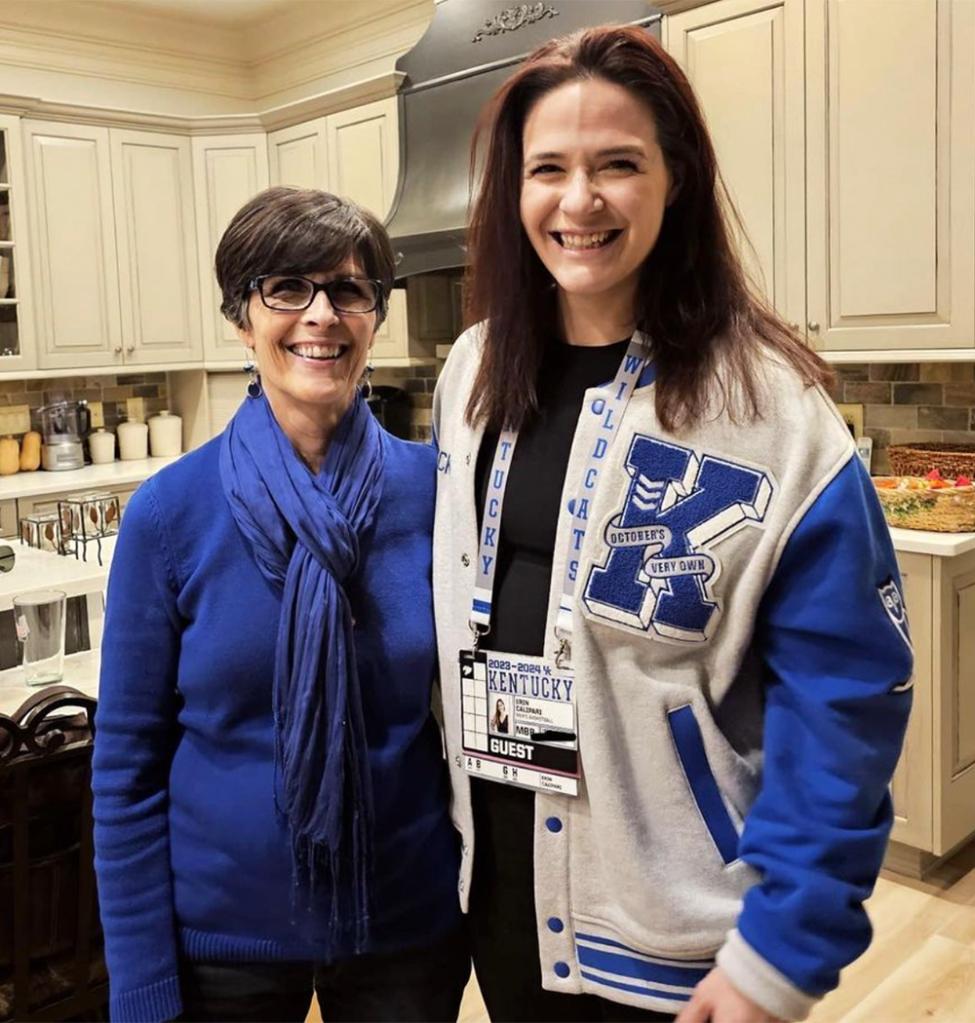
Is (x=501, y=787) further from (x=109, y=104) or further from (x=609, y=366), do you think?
(x=109, y=104)

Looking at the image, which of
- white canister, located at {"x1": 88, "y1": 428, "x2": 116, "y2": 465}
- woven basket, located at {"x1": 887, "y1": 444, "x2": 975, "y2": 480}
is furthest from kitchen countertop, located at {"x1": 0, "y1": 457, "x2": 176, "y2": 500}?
woven basket, located at {"x1": 887, "y1": 444, "x2": 975, "y2": 480}

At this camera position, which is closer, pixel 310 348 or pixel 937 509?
pixel 310 348

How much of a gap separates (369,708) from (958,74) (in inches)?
96.7

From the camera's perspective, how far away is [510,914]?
1.18 meters

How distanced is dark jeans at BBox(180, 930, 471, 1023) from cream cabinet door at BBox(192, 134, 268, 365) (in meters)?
4.37

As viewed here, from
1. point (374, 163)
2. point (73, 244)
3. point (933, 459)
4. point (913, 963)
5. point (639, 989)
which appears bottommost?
point (913, 963)

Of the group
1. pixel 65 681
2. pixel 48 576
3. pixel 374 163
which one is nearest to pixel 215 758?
pixel 65 681

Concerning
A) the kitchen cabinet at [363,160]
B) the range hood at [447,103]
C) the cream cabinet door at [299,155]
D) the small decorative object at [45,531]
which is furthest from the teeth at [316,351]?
the cream cabinet door at [299,155]

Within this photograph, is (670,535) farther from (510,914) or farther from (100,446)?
(100,446)

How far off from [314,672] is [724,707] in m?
0.43

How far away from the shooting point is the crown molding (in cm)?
463

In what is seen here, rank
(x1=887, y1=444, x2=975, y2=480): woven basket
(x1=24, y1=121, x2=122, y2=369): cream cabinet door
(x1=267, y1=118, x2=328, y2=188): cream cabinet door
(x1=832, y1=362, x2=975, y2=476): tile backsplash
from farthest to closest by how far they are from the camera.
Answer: (x1=267, y1=118, x2=328, y2=188): cream cabinet door < (x1=24, y1=121, x2=122, y2=369): cream cabinet door < (x1=832, y1=362, x2=975, y2=476): tile backsplash < (x1=887, y1=444, x2=975, y2=480): woven basket

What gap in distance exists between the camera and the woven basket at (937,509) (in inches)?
110

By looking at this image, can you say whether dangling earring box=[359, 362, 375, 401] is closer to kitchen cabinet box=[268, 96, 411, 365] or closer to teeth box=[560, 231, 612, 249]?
teeth box=[560, 231, 612, 249]
